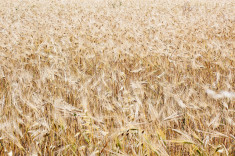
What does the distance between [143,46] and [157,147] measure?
2.30 metres

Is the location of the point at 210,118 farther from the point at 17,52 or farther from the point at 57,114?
the point at 17,52

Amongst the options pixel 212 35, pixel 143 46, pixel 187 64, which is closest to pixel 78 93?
pixel 187 64

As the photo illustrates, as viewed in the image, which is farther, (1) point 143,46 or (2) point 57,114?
(1) point 143,46

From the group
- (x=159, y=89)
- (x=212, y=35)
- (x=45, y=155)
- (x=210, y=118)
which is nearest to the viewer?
(x=45, y=155)

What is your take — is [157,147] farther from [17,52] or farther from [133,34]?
[133,34]

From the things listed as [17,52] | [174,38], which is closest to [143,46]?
[174,38]

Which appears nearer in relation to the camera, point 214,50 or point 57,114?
point 57,114

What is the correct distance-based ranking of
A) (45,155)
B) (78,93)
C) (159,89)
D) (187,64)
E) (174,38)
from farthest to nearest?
(174,38) → (187,64) → (159,89) → (78,93) → (45,155)

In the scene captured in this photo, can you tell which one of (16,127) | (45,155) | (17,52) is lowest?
(45,155)

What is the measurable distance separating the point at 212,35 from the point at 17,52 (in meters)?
3.14

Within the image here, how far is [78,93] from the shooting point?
1713 millimetres

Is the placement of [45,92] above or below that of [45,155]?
above

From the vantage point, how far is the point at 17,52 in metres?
2.81

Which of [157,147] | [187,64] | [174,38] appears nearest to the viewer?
[157,147]
